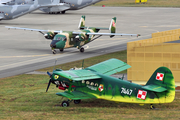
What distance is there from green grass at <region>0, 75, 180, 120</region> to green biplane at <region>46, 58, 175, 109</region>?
2.40ft

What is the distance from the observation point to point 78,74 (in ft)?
66.5

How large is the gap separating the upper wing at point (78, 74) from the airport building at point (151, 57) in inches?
380

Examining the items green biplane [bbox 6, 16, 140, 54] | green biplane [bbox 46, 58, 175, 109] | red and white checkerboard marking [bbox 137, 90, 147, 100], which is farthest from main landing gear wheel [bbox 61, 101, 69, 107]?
green biplane [bbox 6, 16, 140, 54]

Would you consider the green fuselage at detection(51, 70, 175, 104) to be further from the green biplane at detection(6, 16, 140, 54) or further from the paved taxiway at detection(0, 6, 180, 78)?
the green biplane at detection(6, 16, 140, 54)

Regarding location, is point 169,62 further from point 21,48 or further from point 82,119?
A: point 21,48

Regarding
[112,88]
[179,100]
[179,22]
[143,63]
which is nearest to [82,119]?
[112,88]

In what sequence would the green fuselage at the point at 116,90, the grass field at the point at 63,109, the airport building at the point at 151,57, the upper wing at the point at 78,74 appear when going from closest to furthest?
1. the grass field at the point at 63,109
2. the upper wing at the point at 78,74
3. the green fuselage at the point at 116,90
4. the airport building at the point at 151,57

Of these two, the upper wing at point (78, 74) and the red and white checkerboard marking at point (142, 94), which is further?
the red and white checkerboard marking at point (142, 94)

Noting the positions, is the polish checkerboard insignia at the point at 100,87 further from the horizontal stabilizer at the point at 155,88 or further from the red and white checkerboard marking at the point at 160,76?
the red and white checkerboard marking at the point at 160,76

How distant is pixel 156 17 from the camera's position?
295ft

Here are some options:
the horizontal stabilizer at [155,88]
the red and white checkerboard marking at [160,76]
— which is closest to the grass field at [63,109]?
the horizontal stabilizer at [155,88]

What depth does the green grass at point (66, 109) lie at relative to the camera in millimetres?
19337

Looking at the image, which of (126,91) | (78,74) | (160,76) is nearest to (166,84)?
(160,76)

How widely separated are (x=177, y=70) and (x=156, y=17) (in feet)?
206
